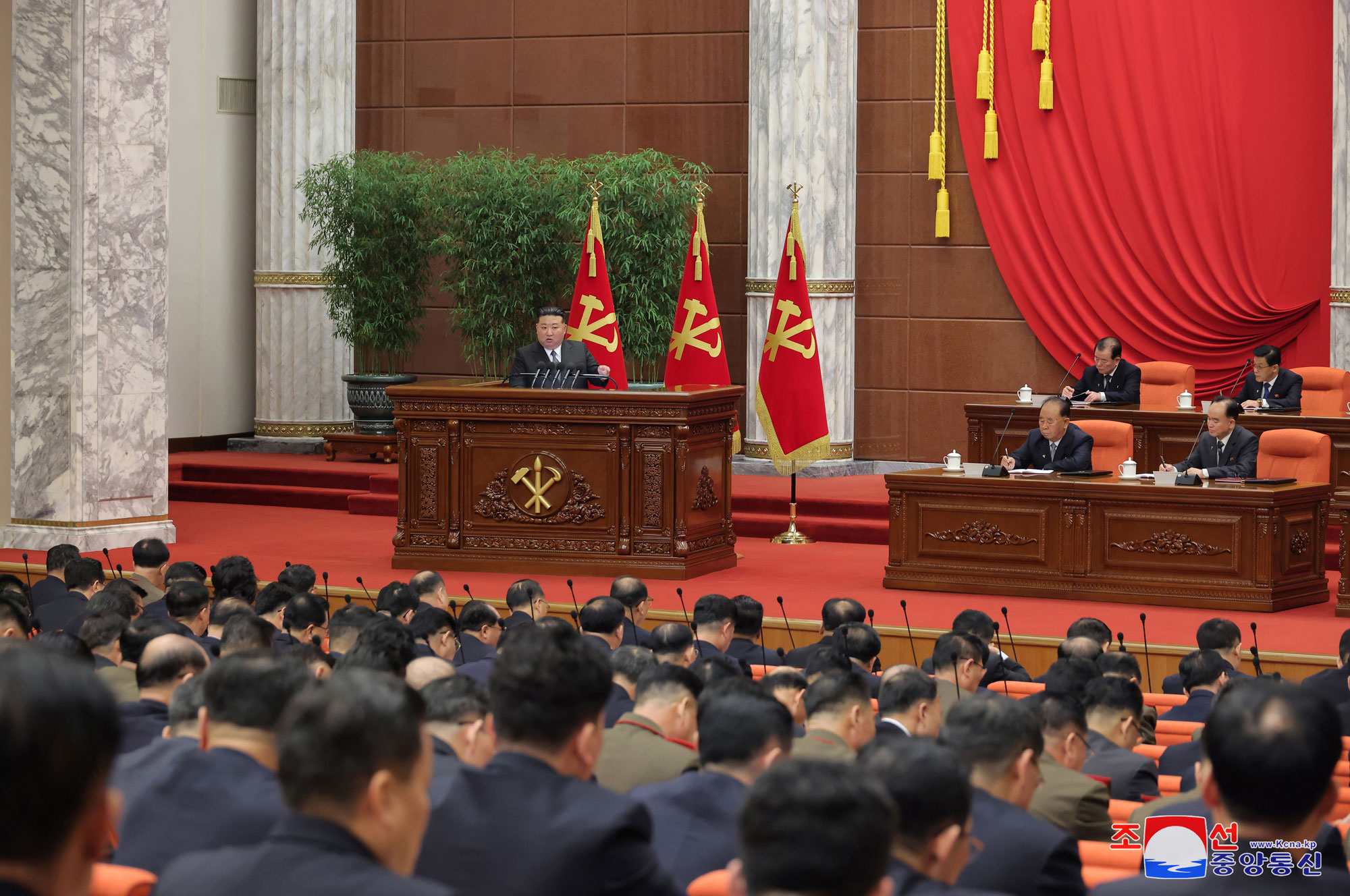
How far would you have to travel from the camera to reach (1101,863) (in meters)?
2.79

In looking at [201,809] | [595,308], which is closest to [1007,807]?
[201,809]

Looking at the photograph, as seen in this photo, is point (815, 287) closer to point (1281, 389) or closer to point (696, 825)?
point (1281, 389)

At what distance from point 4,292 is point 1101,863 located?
8.14 metres

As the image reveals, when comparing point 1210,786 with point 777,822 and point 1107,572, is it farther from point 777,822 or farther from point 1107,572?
point 1107,572

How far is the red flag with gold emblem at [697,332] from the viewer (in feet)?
33.1

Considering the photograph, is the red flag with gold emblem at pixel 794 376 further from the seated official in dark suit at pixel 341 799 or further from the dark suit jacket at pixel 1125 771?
the seated official in dark suit at pixel 341 799

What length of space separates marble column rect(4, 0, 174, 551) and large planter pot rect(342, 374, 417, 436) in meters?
3.20

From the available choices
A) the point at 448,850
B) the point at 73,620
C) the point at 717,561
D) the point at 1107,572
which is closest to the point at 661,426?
the point at 717,561

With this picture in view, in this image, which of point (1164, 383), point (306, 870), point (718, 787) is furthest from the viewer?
point (1164, 383)

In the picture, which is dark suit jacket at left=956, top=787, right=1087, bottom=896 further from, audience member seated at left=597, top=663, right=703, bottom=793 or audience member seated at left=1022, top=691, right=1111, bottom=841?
audience member seated at left=597, top=663, right=703, bottom=793

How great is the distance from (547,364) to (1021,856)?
254 inches

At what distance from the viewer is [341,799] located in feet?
5.82

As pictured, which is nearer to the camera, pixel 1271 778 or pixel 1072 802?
pixel 1271 778

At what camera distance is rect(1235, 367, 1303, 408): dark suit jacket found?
32.7 feet
